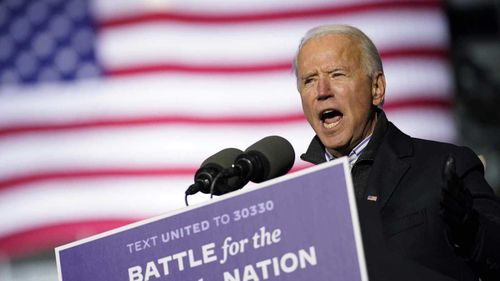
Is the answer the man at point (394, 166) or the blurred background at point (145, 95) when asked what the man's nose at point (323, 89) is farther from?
the blurred background at point (145, 95)

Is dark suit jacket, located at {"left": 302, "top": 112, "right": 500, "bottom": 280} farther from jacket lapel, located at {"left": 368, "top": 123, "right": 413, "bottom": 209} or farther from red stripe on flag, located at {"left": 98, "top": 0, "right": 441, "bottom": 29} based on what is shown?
red stripe on flag, located at {"left": 98, "top": 0, "right": 441, "bottom": 29}

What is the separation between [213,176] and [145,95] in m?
4.72

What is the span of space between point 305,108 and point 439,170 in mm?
413

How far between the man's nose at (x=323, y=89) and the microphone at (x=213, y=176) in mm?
334

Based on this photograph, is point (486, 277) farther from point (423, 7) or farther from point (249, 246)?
point (423, 7)

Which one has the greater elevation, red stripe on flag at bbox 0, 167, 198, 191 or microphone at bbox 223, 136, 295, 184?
red stripe on flag at bbox 0, 167, 198, 191

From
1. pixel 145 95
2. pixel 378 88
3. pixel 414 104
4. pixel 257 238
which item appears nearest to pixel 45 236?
pixel 145 95

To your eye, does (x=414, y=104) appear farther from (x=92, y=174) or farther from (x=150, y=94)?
(x=92, y=174)

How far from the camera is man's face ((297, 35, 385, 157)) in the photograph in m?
2.43

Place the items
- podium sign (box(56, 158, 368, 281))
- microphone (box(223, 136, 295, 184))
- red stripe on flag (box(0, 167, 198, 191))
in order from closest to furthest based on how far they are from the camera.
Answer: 1. podium sign (box(56, 158, 368, 281))
2. microphone (box(223, 136, 295, 184))
3. red stripe on flag (box(0, 167, 198, 191))

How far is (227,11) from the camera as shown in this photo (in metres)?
6.94

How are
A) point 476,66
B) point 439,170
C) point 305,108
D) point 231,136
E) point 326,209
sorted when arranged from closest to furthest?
point 326,209
point 439,170
point 305,108
point 231,136
point 476,66

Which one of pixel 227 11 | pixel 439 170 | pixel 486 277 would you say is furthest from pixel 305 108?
pixel 227 11

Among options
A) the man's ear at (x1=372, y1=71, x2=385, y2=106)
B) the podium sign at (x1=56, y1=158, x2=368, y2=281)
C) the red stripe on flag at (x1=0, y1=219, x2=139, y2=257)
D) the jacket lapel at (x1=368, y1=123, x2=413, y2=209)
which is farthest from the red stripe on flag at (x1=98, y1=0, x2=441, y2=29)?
the podium sign at (x1=56, y1=158, x2=368, y2=281)
